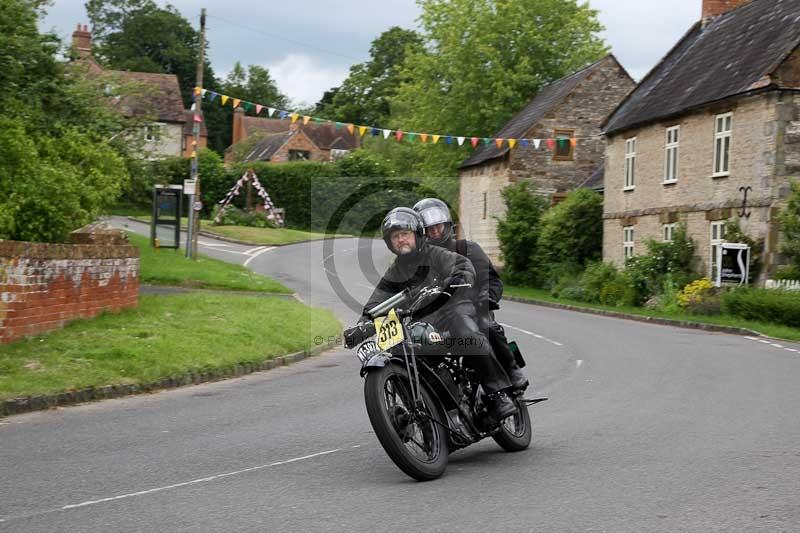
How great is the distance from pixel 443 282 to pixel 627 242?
30126 millimetres

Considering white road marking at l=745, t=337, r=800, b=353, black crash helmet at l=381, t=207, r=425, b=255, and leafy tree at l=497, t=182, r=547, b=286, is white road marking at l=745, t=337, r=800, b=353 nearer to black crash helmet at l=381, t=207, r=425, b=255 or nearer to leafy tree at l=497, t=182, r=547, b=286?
black crash helmet at l=381, t=207, r=425, b=255

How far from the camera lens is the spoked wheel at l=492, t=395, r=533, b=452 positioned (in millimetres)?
7867

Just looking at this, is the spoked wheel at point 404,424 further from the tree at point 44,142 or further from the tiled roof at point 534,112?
the tiled roof at point 534,112

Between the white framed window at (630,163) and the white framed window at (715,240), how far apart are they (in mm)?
6427

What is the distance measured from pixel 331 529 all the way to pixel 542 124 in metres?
45.1

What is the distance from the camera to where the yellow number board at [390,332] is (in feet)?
22.8

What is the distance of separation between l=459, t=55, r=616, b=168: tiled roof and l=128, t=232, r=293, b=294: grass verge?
21659 millimetres

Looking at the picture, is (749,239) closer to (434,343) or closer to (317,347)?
(317,347)

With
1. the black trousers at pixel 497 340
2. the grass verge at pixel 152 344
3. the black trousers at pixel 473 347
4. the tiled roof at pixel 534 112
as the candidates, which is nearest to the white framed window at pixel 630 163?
the tiled roof at pixel 534 112

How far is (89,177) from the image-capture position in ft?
63.2

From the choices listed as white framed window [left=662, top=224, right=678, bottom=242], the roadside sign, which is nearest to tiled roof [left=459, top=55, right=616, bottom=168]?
white framed window [left=662, top=224, right=678, bottom=242]

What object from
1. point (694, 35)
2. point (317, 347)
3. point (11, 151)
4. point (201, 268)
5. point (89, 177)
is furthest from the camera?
point (694, 35)

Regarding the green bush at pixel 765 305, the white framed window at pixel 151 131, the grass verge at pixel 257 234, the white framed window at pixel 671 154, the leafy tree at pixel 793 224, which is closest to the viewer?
the green bush at pixel 765 305

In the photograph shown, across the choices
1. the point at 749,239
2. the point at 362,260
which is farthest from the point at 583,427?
the point at 362,260
